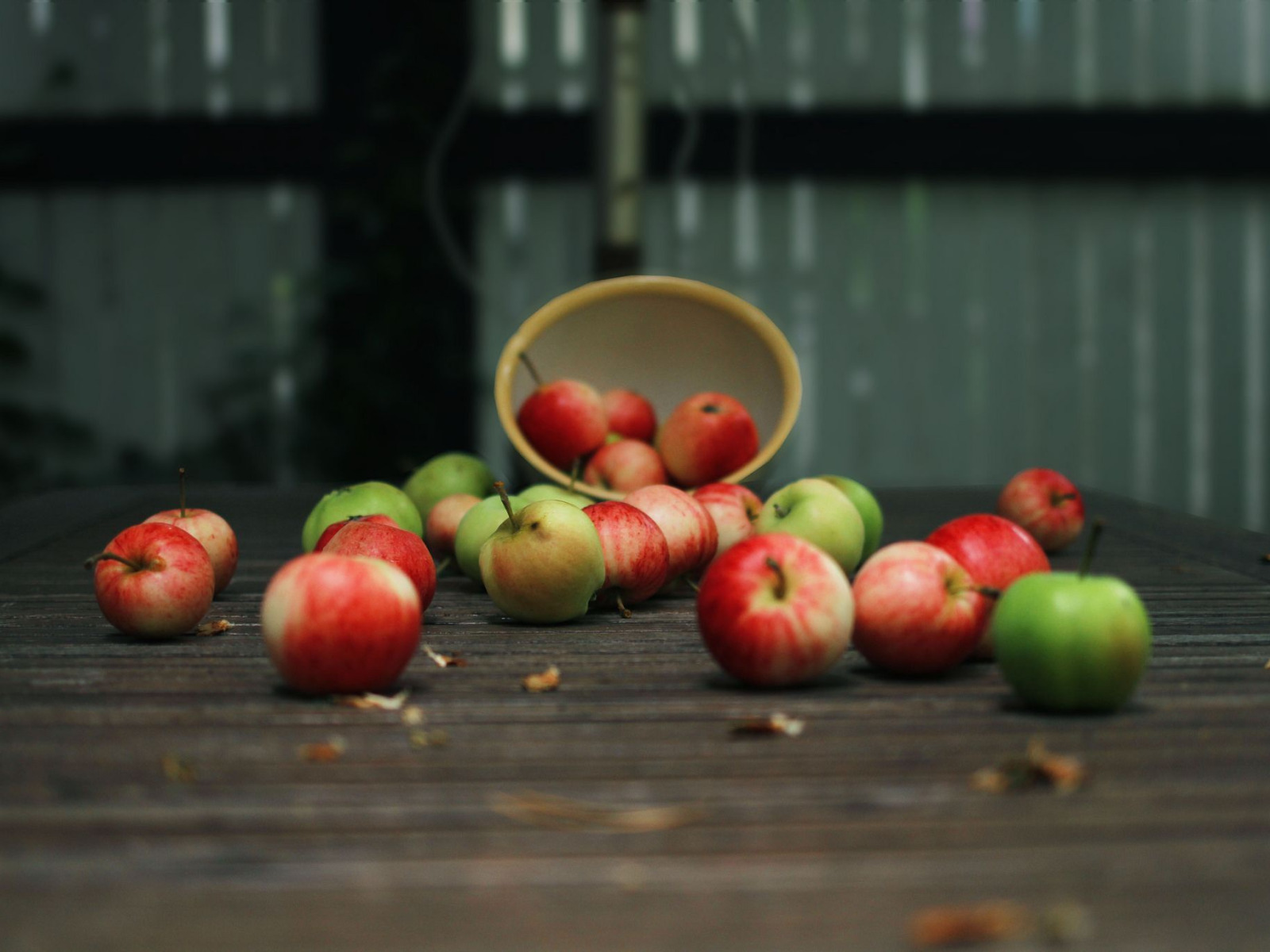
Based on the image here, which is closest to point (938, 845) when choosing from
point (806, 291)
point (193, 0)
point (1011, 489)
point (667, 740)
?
point (667, 740)

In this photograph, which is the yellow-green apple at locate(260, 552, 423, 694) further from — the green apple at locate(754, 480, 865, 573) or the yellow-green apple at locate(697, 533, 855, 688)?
the green apple at locate(754, 480, 865, 573)

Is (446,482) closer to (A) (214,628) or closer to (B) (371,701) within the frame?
(A) (214,628)

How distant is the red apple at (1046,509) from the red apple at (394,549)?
3.18ft

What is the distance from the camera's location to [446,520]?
181cm

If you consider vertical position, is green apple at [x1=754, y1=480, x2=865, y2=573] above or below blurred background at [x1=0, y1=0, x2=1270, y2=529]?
below

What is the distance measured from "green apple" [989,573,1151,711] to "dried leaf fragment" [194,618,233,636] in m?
0.79

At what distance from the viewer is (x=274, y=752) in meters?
0.90

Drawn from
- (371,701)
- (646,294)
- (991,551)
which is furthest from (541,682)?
(646,294)

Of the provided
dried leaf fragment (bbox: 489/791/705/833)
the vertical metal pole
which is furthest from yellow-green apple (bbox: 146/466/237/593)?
the vertical metal pole

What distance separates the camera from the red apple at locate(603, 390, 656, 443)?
6.97ft

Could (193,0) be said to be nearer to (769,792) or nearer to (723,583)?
(723,583)

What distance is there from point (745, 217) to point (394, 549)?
2881 millimetres

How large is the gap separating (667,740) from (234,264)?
139 inches

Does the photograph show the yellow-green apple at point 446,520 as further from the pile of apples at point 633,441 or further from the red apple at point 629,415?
the red apple at point 629,415
